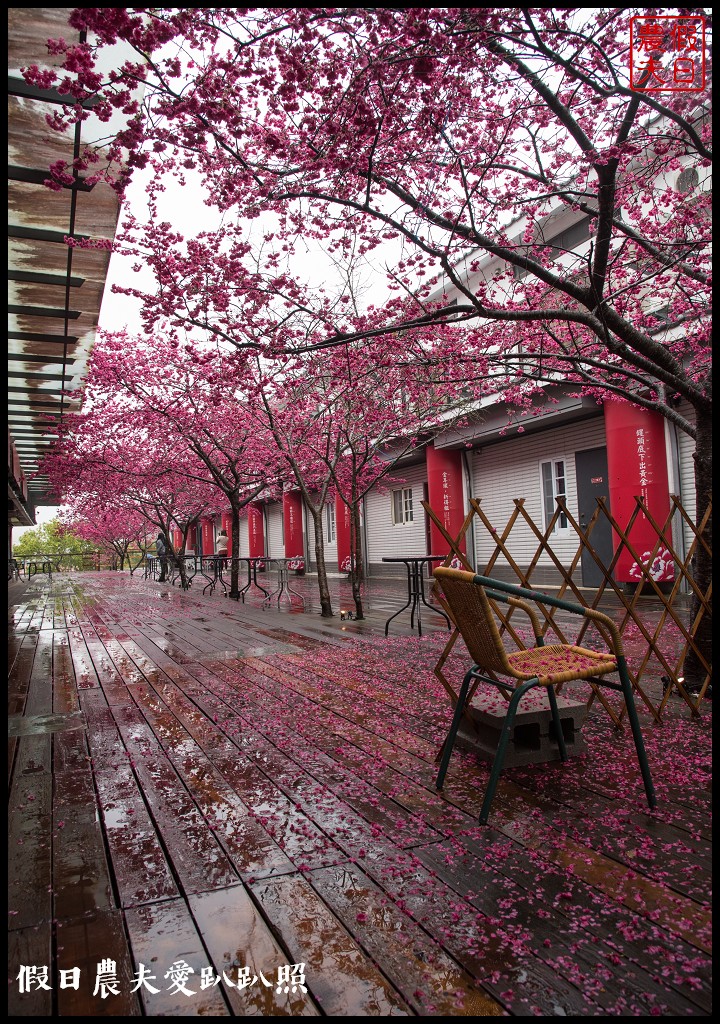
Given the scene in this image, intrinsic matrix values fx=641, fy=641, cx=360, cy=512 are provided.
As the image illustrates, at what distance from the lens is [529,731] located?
3.41 m

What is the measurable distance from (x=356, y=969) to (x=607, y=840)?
1227mm

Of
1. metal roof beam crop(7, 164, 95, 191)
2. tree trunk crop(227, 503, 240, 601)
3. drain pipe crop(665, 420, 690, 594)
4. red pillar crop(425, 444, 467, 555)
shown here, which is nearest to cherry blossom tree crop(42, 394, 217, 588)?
tree trunk crop(227, 503, 240, 601)

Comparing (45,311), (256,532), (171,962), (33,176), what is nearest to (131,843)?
(171,962)

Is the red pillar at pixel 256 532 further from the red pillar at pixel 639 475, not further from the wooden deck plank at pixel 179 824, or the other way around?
the wooden deck plank at pixel 179 824

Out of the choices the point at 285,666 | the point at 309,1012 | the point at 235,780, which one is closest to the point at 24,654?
the point at 285,666

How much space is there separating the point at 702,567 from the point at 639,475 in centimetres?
648

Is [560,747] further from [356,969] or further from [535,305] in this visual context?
[535,305]

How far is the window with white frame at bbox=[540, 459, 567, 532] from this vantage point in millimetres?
14469

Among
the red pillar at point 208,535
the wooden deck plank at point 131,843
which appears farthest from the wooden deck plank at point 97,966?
the red pillar at point 208,535

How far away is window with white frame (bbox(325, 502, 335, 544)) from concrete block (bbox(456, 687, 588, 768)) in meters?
21.0

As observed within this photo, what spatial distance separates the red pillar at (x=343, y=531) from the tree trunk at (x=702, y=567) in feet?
55.0

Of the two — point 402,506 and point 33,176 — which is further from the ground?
point 33,176

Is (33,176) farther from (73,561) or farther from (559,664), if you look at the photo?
(73,561)

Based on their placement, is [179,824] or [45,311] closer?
[179,824]
